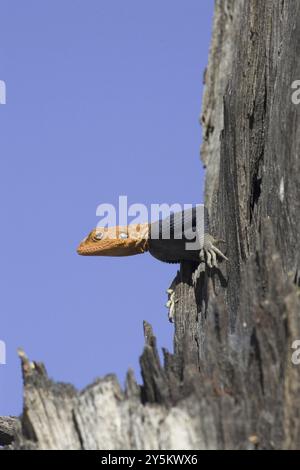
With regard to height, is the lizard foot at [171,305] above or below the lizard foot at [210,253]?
below

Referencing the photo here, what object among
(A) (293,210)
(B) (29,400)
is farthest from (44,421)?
(A) (293,210)

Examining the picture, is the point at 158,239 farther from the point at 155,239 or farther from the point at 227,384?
the point at 227,384

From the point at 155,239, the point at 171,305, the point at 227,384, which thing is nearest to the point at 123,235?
the point at 155,239

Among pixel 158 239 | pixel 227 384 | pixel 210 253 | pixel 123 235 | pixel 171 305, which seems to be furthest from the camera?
pixel 123 235

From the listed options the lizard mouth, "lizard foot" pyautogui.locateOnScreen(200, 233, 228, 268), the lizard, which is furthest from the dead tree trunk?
the lizard mouth

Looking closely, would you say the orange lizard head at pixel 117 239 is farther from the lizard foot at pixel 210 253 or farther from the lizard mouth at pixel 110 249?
the lizard foot at pixel 210 253

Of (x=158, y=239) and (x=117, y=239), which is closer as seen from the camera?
(x=158, y=239)

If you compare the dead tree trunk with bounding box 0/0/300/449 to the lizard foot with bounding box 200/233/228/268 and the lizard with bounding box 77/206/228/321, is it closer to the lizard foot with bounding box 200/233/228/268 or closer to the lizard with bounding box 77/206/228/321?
the lizard foot with bounding box 200/233/228/268

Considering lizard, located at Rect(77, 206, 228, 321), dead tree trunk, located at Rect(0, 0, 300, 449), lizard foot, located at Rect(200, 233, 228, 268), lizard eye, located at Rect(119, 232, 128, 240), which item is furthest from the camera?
lizard eye, located at Rect(119, 232, 128, 240)

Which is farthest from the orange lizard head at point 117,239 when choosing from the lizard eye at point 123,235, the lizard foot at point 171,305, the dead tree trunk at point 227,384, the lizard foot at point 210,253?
the dead tree trunk at point 227,384
